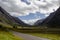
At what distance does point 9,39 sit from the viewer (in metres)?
52.6

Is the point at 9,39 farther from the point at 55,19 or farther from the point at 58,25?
the point at 55,19

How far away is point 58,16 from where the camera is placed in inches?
7731

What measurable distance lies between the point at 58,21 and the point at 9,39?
139 metres

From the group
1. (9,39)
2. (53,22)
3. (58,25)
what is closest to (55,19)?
(53,22)

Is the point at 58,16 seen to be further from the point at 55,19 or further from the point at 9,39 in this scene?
the point at 9,39

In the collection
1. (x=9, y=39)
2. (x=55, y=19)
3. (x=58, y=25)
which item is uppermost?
(x=55, y=19)

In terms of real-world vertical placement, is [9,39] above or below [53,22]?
below

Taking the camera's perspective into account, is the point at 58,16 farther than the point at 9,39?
Yes

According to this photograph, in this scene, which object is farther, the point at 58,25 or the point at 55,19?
the point at 55,19

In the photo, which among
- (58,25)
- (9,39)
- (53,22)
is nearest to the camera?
(9,39)

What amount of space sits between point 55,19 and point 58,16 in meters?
4.71

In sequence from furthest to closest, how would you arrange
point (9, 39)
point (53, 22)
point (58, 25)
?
point (53, 22), point (58, 25), point (9, 39)

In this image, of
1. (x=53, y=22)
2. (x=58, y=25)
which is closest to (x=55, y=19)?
(x=53, y=22)

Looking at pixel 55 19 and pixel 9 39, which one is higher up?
pixel 55 19
